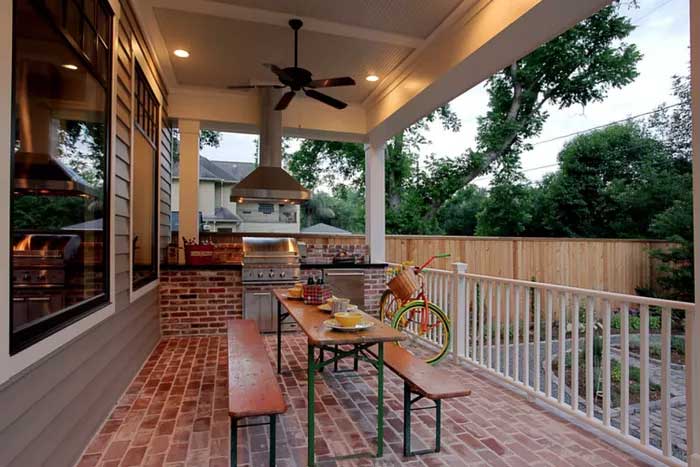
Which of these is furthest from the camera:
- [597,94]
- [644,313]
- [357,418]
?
[597,94]

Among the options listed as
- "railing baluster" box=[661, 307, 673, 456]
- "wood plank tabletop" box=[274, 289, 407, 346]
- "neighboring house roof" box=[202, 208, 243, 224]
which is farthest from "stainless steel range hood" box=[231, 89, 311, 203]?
"railing baluster" box=[661, 307, 673, 456]

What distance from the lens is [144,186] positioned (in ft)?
12.7

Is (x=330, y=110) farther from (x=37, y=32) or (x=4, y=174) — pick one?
(x=4, y=174)

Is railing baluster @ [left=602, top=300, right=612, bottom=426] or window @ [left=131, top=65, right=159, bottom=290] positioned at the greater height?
window @ [left=131, top=65, right=159, bottom=290]

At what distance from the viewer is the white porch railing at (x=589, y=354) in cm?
216

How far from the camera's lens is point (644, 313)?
221cm

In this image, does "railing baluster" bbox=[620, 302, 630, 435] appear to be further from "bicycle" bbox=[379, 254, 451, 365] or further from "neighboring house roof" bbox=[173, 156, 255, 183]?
"neighboring house roof" bbox=[173, 156, 255, 183]

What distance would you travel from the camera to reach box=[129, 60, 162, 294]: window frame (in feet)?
10.7

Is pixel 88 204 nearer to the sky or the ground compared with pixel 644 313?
nearer to the sky

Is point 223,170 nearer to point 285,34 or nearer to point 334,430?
point 285,34

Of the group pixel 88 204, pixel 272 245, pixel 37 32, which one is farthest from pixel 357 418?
pixel 272 245

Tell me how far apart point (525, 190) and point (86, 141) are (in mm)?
8665

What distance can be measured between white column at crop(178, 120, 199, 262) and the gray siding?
140 cm

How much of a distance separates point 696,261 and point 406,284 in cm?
258
